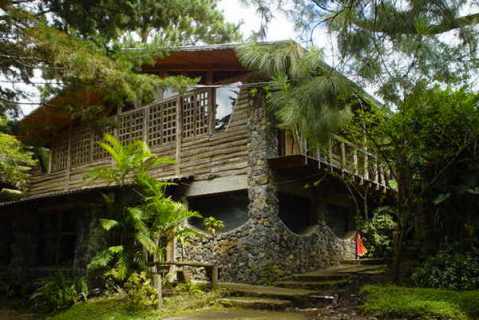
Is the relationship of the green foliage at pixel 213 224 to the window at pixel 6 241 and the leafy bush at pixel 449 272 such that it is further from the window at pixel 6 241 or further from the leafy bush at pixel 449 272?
the window at pixel 6 241

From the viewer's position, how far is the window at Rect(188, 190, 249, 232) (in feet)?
40.1

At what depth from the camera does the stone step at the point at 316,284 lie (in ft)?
32.0

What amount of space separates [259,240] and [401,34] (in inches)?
237

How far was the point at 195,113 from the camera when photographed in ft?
41.6

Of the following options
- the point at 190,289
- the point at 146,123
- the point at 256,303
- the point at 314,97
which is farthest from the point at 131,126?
the point at 314,97

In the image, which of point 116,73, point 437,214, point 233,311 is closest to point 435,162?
point 437,214

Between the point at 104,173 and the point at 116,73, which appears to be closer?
the point at 116,73

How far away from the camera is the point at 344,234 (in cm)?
1514

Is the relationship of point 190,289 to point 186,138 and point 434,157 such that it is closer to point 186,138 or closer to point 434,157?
point 186,138

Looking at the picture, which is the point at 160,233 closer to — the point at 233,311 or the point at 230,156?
the point at 233,311

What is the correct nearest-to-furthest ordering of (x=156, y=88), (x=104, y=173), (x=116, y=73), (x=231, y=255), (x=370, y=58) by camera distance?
(x=370, y=58)
(x=116, y=73)
(x=156, y=88)
(x=104, y=173)
(x=231, y=255)

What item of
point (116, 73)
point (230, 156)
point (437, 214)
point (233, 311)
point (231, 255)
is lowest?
point (233, 311)

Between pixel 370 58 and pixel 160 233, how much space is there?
495 centimetres

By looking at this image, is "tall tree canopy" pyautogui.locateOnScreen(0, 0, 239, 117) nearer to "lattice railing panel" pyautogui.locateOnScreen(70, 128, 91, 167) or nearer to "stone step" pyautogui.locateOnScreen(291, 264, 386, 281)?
"stone step" pyautogui.locateOnScreen(291, 264, 386, 281)
